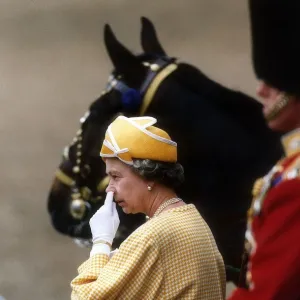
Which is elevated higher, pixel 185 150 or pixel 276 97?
pixel 276 97

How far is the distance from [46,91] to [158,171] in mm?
1366

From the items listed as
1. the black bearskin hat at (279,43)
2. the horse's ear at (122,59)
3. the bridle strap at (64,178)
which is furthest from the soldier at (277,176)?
the bridle strap at (64,178)

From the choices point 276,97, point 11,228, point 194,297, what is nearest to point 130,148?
point 194,297

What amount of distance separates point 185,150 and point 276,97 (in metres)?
1.29

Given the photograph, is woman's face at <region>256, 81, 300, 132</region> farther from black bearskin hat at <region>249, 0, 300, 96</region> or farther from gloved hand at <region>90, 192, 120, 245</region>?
gloved hand at <region>90, 192, 120, 245</region>

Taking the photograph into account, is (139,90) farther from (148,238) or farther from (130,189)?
(148,238)

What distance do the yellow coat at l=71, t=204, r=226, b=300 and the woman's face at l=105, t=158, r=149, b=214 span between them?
0.38 ft

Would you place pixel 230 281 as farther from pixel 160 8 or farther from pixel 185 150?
pixel 160 8

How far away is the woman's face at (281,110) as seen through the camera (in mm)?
1408

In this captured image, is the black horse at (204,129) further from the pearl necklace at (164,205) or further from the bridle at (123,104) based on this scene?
the pearl necklace at (164,205)

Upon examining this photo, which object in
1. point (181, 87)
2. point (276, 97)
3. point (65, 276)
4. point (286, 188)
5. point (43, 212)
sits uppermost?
point (276, 97)

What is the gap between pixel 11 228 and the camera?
340 cm

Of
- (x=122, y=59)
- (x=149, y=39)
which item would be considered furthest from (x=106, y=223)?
(x=149, y=39)

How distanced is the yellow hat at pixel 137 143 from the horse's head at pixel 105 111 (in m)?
0.68
